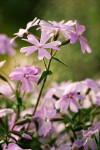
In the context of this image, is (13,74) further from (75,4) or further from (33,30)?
(33,30)

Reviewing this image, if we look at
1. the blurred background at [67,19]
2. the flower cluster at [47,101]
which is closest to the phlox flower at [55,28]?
the flower cluster at [47,101]

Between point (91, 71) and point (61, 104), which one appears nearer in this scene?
point (61, 104)

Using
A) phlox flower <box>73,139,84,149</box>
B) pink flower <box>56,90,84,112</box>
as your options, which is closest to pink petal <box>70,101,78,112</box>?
pink flower <box>56,90,84,112</box>

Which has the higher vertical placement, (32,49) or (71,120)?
(32,49)

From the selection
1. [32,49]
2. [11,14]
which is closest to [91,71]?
[32,49]

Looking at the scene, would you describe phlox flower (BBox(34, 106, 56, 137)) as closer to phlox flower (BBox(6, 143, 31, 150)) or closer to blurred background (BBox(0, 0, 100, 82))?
phlox flower (BBox(6, 143, 31, 150))

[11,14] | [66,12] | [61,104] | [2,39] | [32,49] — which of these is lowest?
[61,104]
